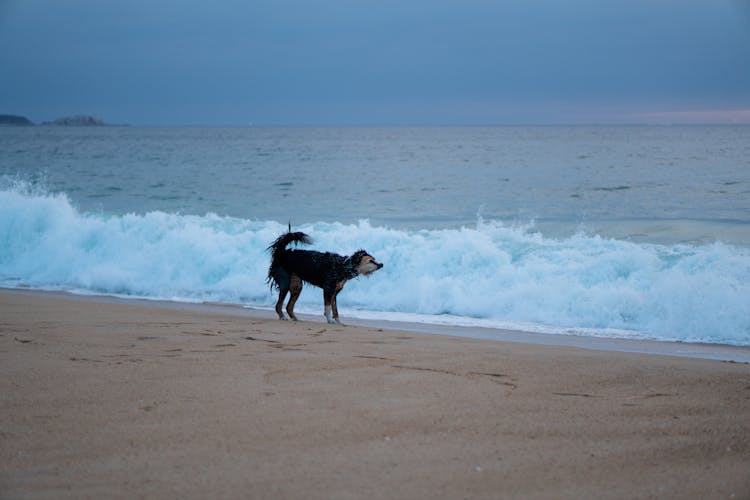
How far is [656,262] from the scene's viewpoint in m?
12.2

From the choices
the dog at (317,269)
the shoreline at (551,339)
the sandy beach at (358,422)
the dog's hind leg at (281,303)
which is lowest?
the sandy beach at (358,422)

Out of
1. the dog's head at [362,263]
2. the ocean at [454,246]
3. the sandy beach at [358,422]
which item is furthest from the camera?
the ocean at [454,246]

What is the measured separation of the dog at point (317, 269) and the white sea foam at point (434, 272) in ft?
6.01

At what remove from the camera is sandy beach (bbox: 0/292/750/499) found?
3688 millimetres

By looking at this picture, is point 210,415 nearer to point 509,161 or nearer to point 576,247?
point 576,247

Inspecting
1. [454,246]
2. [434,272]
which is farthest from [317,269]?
[454,246]

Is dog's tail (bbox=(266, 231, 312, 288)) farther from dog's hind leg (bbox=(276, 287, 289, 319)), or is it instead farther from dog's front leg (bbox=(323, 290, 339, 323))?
dog's front leg (bbox=(323, 290, 339, 323))

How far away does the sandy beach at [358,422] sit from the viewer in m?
3.69

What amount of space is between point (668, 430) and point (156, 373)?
3721 mm

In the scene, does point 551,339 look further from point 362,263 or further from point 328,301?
point 328,301

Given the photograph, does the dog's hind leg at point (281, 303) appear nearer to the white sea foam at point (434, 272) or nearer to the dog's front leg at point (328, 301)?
the dog's front leg at point (328, 301)

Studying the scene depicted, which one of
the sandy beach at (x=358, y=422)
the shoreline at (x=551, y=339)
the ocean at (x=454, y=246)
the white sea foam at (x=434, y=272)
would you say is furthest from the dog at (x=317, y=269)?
the sandy beach at (x=358, y=422)

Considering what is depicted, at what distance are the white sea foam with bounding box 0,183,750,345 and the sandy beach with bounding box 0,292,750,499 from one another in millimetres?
3472

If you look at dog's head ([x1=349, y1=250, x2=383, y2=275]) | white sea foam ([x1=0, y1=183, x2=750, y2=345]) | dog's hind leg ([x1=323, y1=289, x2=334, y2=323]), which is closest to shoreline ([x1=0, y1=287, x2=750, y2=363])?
dog's hind leg ([x1=323, y1=289, x2=334, y2=323])
